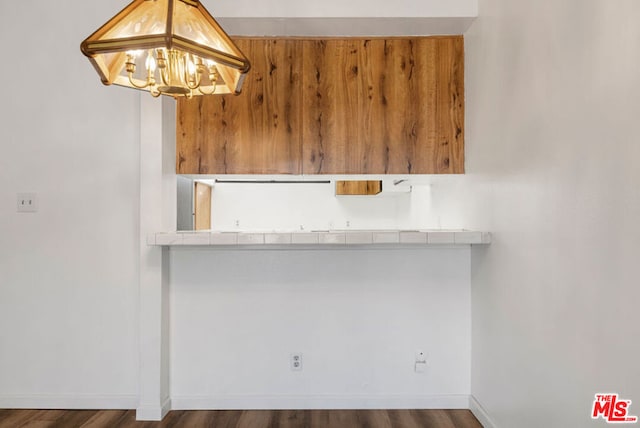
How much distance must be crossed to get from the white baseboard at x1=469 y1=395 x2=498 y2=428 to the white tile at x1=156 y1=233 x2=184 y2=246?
2.02 meters

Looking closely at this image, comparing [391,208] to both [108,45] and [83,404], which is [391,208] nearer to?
[83,404]

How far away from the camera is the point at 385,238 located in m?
2.37

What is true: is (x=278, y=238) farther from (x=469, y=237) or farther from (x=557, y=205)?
(x=557, y=205)

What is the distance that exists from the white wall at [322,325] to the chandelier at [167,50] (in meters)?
1.39

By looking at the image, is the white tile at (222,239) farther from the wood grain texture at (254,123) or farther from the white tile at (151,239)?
the wood grain texture at (254,123)

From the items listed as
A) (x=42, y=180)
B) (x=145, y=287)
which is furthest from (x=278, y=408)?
(x=42, y=180)

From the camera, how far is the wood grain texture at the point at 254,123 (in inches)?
106

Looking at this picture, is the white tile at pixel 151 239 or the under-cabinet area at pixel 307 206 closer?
the white tile at pixel 151 239

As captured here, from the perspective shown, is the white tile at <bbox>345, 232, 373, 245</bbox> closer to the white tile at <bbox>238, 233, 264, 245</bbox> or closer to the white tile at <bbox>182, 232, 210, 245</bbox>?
the white tile at <bbox>238, 233, 264, 245</bbox>

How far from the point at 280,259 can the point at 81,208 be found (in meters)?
1.31

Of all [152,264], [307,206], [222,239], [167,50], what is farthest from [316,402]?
[307,206]

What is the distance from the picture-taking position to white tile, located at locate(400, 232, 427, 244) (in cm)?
238

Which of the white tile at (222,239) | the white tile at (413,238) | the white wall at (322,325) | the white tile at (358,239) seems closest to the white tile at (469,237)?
the white tile at (413,238)

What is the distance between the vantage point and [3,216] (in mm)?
2674
